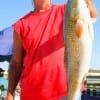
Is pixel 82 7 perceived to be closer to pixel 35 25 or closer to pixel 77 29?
pixel 77 29

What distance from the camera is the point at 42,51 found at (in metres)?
3.66

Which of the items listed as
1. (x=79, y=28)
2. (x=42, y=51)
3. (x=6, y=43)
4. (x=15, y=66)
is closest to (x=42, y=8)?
(x=42, y=51)

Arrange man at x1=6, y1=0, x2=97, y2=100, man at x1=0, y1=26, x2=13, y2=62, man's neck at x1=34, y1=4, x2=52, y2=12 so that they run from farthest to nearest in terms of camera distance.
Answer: man at x1=0, y1=26, x2=13, y2=62 → man's neck at x1=34, y1=4, x2=52, y2=12 → man at x1=6, y1=0, x2=97, y2=100

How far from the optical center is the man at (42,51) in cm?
361

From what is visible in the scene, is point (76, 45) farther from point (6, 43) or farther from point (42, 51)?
point (6, 43)

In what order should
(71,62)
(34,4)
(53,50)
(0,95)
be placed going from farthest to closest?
(0,95) < (34,4) < (53,50) < (71,62)

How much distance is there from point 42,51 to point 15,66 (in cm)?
49

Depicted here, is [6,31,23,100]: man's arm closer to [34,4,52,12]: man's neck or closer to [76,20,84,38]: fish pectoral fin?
[34,4,52,12]: man's neck

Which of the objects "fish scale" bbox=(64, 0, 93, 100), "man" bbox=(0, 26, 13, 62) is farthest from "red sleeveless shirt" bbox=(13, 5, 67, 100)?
"man" bbox=(0, 26, 13, 62)

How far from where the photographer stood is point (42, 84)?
12.0ft

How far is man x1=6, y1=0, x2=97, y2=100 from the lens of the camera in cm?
361

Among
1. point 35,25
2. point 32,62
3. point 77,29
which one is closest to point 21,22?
point 35,25

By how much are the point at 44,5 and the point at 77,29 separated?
1.15 metres

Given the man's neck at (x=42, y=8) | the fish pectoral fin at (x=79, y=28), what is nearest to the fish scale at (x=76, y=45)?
the fish pectoral fin at (x=79, y=28)
